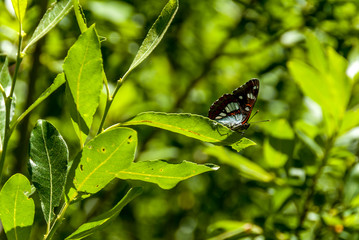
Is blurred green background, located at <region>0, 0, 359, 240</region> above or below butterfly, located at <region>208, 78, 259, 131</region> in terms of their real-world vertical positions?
below

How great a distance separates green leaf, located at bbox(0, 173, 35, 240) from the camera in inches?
30.7

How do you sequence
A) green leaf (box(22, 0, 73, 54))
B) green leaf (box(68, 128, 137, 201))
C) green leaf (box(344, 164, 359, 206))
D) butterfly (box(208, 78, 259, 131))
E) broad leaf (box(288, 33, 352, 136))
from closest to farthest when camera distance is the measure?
green leaf (box(68, 128, 137, 201))
green leaf (box(22, 0, 73, 54))
butterfly (box(208, 78, 259, 131))
broad leaf (box(288, 33, 352, 136))
green leaf (box(344, 164, 359, 206))

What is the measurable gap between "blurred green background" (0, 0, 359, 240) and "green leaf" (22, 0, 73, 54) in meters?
0.97

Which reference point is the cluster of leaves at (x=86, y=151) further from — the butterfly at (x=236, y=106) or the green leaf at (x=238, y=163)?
the green leaf at (x=238, y=163)

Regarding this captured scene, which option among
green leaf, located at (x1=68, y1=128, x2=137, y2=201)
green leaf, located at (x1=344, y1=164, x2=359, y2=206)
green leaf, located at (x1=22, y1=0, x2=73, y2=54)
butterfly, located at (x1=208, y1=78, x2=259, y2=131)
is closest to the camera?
green leaf, located at (x1=68, y1=128, x2=137, y2=201)

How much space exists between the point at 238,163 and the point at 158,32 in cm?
99

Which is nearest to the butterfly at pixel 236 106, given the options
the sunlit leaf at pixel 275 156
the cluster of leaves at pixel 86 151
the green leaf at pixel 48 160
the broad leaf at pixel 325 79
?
the broad leaf at pixel 325 79

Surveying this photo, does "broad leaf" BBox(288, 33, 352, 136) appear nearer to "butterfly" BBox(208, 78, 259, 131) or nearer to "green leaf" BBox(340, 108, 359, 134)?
"green leaf" BBox(340, 108, 359, 134)

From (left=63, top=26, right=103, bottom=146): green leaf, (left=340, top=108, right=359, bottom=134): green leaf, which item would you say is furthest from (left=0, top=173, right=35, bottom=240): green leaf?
(left=340, top=108, right=359, bottom=134): green leaf

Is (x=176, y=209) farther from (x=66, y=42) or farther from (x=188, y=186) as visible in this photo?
(x=66, y=42)

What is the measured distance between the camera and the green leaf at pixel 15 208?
781 millimetres

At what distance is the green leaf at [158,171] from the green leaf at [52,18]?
0.29 metres

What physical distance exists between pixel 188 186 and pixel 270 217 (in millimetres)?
1224

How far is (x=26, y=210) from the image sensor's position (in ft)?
2.61
